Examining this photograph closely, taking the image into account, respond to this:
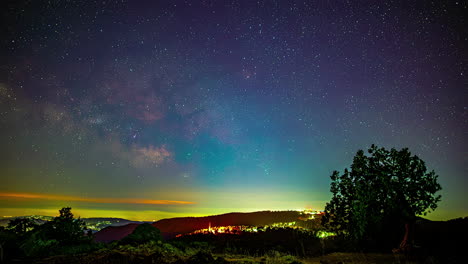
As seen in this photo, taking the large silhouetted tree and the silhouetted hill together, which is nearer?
the large silhouetted tree

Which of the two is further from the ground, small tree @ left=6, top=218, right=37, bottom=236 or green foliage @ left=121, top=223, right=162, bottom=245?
small tree @ left=6, top=218, right=37, bottom=236

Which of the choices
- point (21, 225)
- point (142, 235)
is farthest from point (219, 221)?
point (21, 225)

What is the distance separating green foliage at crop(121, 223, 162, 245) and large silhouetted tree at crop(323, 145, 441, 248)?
11214mm

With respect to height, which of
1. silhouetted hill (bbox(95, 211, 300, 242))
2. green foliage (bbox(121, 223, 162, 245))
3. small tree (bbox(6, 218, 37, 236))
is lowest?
silhouetted hill (bbox(95, 211, 300, 242))

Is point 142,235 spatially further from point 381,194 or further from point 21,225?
point 381,194

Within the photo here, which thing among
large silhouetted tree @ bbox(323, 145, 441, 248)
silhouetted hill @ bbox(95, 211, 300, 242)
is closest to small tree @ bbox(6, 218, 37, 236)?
large silhouetted tree @ bbox(323, 145, 441, 248)

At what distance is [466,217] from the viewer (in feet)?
82.4

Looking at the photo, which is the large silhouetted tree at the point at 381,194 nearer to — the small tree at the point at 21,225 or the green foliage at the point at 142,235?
the green foliage at the point at 142,235

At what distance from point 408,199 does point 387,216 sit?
4.95 feet

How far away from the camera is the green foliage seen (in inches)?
600

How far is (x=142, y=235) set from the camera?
1606 centimetres

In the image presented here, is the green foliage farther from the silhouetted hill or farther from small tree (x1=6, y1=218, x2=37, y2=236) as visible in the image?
the silhouetted hill

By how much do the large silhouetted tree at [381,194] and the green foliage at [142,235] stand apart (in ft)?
36.8

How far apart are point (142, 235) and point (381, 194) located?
47.3 feet
